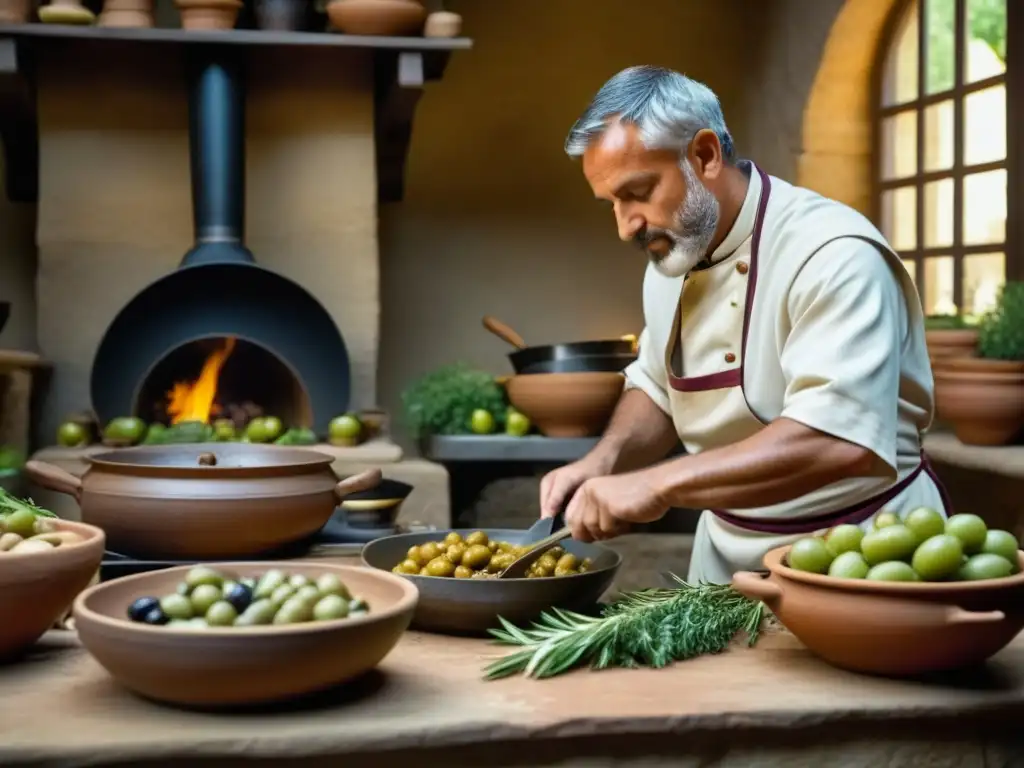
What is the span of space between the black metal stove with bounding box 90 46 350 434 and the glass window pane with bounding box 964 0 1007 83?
2.63 metres

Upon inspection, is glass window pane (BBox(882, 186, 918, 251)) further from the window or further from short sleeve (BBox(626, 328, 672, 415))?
short sleeve (BBox(626, 328, 672, 415))

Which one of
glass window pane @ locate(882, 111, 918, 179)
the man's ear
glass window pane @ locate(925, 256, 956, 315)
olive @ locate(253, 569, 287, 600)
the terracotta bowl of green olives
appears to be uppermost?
glass window pane @ locate(882, 111, 918, 179)

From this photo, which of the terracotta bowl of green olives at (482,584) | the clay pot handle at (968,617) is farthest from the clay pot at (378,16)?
the clay pot handle at (968,617)

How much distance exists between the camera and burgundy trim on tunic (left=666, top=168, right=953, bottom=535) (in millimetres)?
2092

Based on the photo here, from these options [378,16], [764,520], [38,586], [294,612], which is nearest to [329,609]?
[294,612]

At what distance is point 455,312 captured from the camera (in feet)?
19.7

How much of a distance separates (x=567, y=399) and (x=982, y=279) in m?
1.67

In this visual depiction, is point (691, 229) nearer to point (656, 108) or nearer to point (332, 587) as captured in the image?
point (656, 108)

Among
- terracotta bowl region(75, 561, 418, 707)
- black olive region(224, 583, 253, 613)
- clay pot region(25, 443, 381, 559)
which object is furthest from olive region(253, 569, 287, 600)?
clay pot region(25, 443, 381, 559)

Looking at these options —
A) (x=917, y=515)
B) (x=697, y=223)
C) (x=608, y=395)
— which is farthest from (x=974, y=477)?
(x=917, y=515)

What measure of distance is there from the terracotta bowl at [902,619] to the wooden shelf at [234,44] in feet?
10.6

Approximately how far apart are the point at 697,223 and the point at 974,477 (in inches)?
92.3

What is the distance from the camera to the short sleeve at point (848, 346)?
1697 millimetres

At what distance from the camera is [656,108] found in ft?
6.26
